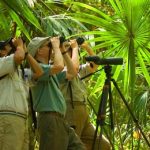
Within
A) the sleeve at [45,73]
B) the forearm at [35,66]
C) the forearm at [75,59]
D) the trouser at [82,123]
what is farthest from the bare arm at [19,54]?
the trouser at [82,123]

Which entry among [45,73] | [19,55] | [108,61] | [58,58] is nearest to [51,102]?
[45,73]

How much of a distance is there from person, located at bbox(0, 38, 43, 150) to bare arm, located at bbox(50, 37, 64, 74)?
10 centimetres

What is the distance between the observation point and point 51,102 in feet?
9.85

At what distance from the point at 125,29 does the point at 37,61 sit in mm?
829

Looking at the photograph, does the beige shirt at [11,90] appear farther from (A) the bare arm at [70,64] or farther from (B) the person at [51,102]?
(A) the bare arm at [70,64]

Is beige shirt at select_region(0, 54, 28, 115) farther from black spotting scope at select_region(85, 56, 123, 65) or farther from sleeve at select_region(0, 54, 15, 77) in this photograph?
black spotting scope at select_region(85, 56, 123, 65)

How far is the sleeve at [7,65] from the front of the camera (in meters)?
2.83

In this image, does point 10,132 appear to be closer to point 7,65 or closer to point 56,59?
point 7,65

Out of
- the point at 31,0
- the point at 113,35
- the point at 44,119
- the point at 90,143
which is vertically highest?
the point at 31,0

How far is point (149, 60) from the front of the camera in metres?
3.76

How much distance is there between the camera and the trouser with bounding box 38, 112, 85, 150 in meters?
2.95

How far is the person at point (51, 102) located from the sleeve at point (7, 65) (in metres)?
0.28

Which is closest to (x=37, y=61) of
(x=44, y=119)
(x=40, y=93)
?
(x=40, y=93)

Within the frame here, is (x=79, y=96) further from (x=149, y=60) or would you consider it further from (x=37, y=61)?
(x=149, y=60)
